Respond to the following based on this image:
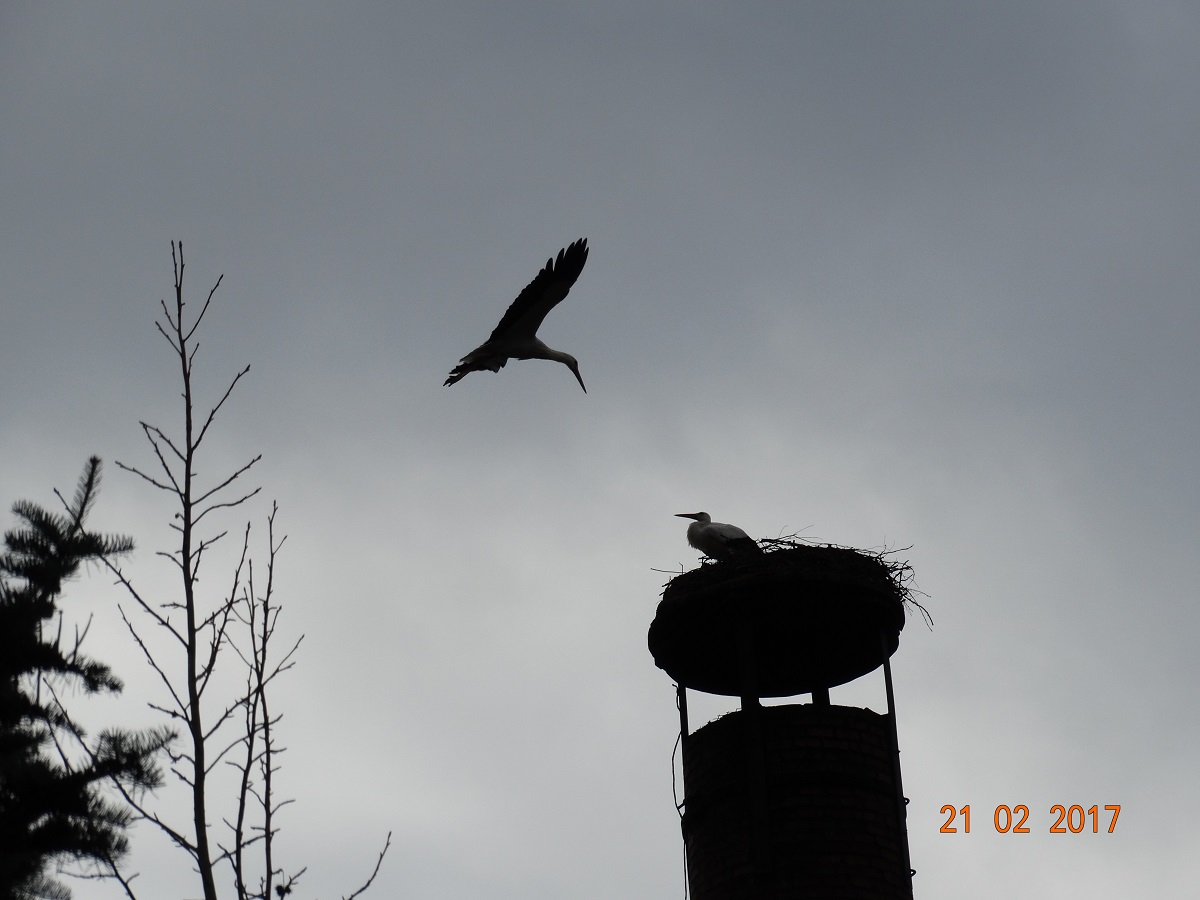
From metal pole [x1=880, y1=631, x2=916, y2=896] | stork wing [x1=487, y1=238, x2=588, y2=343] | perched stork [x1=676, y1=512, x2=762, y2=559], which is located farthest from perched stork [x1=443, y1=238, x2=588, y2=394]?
metal pole [x1=880, y1=631, x2=916, y2=896]

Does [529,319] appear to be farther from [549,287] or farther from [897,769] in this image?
[897,769]

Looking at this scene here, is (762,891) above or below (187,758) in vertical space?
above

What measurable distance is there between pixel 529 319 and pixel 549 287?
553 mm

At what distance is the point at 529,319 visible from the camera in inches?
570

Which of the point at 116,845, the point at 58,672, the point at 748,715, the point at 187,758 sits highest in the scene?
the point at 748,715

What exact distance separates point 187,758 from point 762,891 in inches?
271

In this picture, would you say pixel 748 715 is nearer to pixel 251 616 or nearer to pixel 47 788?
pixel 251 616

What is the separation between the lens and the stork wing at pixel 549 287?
1405 cm

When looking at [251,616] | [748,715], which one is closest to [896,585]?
[748,715]

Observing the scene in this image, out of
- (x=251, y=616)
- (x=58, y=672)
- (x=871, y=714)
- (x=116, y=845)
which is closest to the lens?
(x=116, y=845)

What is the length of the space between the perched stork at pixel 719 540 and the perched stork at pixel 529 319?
2909 mm

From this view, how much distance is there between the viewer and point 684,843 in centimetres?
1173

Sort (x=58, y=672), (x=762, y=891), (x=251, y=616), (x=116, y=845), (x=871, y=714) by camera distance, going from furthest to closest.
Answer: (x=871, y=714), (x=762, y=891), (x=251, y=616), (x=58, y=672), (x=116, y=845)

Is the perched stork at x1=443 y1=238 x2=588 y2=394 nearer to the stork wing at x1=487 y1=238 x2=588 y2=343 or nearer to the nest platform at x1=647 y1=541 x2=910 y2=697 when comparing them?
the stork wing at x1=487 y1=238 x2=588 y2=343
